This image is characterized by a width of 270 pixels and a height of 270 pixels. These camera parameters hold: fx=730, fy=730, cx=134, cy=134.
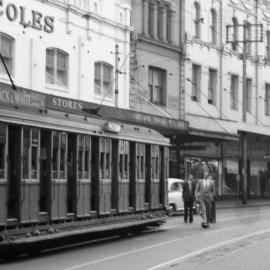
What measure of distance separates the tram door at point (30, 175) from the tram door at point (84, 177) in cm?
169

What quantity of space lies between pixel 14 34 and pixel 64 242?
11213mm

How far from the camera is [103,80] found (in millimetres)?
31453

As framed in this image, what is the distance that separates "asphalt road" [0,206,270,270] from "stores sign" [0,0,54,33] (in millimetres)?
9824

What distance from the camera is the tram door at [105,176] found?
1658cm

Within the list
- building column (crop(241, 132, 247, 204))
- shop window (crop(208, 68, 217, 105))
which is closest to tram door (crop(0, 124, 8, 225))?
building column (crop(241, 132, 247, 204))

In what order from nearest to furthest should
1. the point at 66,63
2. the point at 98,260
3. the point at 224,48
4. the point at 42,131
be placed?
1. the point at 98,260
2. the point at 42,131
3. the point at 66,63
4. the point at 224,48

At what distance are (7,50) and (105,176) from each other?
1034cm

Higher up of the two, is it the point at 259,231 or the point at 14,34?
the point at 14,34

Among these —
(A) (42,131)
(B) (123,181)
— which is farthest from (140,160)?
(A) (42,131)

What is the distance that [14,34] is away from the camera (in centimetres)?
2556

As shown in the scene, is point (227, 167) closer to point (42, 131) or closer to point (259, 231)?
point (259, 231)

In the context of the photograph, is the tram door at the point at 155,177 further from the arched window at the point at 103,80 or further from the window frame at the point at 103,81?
the arched window at the point at 103,80

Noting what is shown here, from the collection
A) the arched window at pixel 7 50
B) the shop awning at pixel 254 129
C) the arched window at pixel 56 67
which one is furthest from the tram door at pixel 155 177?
the shop awning at pixel 254 129

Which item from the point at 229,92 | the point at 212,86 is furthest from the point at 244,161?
the point at 229,92
